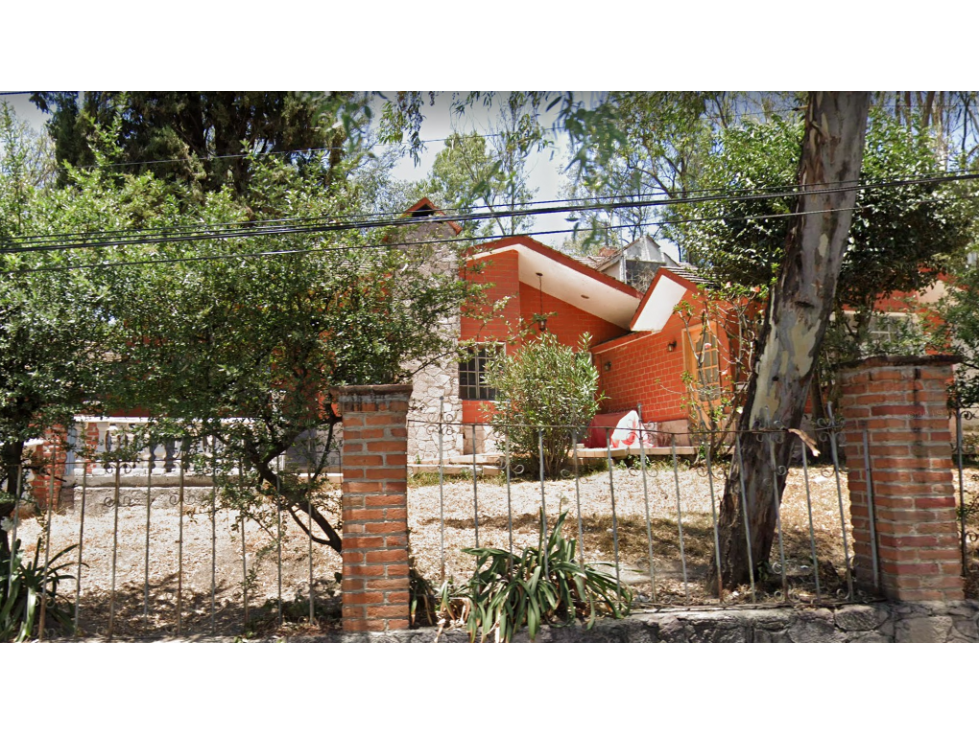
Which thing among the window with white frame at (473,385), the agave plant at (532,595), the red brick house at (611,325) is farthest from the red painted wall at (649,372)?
the agave plant at (532,595)

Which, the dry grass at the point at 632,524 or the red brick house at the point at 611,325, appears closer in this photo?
the dry grass at the point at 632,524

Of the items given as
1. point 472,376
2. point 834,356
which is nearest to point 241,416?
point 834,356

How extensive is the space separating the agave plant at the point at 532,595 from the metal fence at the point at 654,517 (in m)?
0.16

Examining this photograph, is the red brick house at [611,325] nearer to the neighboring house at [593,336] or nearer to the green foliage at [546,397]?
the neighboring house at [593,336]

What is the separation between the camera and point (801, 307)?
210 inches

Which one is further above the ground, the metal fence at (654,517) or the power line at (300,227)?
the power line at (300,227)

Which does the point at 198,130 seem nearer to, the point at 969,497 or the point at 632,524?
the point at 632,524

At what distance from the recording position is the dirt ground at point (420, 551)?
5.57 metres

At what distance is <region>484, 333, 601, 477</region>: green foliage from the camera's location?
9.81 metres

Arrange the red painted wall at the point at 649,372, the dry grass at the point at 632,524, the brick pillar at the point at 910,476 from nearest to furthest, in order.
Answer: the brick pillar at the point at 910,476 < the dry grass at the point at 632,524 < the red painted wall at the point at 649,372

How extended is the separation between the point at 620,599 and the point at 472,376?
9.03 meters

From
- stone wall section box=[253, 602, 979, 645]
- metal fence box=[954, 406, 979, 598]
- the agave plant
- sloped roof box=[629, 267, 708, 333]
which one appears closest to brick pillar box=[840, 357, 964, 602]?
stone wall section box=[253, 602, 979, 645]

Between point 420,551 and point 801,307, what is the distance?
3.96 m

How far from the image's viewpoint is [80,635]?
522cm
